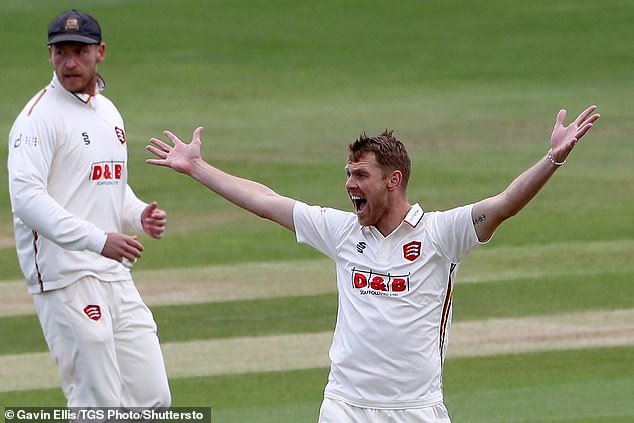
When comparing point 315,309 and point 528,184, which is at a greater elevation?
point 528,184

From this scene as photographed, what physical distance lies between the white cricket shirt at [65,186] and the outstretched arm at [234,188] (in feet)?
2.23

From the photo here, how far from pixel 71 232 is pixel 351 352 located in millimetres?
1754

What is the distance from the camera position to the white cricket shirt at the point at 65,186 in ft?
25.1

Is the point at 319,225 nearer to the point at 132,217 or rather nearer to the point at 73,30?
the point at 132,217

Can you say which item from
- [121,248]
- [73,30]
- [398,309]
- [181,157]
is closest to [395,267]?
[398,309]

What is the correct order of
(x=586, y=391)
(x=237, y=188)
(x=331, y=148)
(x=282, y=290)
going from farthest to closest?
(x=331, y=148)
(x=282, y=290)
(x=586, y=391)
(x=237, y=188)

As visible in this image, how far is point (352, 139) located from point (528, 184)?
15.3m

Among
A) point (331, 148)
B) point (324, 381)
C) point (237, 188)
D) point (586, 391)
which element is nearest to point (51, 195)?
point (237, 188)

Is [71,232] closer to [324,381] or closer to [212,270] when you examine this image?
[324,381]

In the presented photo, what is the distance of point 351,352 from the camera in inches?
262

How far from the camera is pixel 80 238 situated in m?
7.62

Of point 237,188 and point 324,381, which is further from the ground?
point 237,188

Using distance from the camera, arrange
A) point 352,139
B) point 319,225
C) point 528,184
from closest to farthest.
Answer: point 528,184 → point 319,225 → point 352,139

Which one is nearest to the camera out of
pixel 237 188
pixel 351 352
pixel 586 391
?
pixel 351 352
